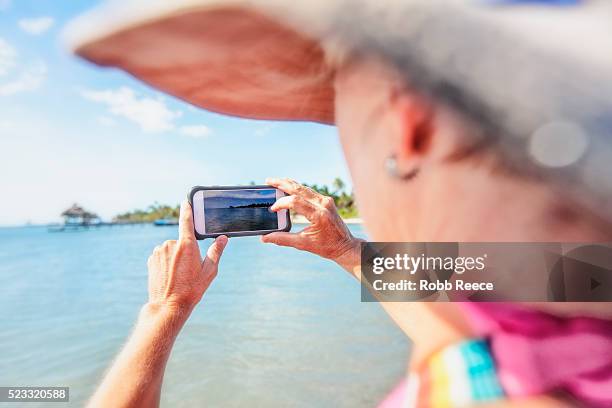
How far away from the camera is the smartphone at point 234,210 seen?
92 cm

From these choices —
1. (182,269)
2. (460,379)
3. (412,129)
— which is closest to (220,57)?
(412,129)

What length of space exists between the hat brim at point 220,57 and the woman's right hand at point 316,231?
528 mm

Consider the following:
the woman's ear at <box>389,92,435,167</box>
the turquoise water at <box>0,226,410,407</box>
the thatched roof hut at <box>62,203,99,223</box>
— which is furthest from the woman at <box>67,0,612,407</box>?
the thatched roof hut at <box>62,203,99,223</box>

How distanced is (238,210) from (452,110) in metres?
0.68

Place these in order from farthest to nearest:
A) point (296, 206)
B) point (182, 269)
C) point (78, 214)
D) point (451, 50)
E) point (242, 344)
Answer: point (78, 214) < point (242, 344) < point (296, 206) < point (182, 269) < point (451, 50)

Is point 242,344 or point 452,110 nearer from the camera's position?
point 452,110

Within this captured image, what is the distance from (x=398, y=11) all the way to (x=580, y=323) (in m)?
0.31

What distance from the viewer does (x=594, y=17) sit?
296mm

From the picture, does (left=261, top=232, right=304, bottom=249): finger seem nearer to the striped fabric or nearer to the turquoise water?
the turquoise water

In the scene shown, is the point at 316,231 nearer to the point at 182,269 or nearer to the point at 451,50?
the point at 182,269

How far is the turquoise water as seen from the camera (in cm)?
372

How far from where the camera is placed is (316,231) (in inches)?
38.3

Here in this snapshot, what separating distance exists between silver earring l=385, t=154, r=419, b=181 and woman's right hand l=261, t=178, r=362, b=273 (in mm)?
558

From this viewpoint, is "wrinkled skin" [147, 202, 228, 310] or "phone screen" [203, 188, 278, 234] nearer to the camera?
"wrinkled skin" [147, 202, 228, 310]
